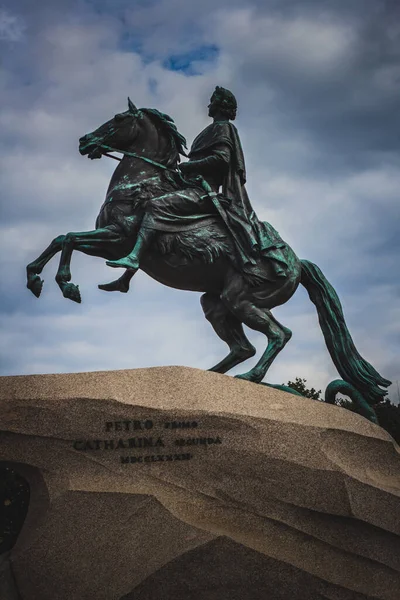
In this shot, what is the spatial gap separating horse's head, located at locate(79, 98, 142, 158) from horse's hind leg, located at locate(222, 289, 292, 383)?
213 centimetres

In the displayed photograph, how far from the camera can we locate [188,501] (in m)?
5.90

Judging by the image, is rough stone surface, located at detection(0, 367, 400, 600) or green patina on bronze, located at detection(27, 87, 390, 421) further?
green patina on bronze, located at detection(27, 87, 390, 421)

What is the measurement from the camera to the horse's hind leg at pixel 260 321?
7.63 m

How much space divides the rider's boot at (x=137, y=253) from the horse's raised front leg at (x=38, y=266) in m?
0.75

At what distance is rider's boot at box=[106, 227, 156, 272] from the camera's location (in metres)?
7.18

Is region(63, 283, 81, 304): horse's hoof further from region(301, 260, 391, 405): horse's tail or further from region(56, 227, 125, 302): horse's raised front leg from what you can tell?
region(301, 260, 391, 405): horse's tail

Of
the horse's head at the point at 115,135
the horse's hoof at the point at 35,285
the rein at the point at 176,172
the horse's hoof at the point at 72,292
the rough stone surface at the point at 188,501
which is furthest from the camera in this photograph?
the horse's head at the point at 115,135

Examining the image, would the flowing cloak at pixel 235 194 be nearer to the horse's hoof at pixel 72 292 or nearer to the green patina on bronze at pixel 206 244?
the green patina on bronze at pixel 206 244

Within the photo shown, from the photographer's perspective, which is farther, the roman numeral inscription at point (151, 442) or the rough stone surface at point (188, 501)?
the roman numeral inscription at point (151, 442)

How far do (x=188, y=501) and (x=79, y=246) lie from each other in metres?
2.97

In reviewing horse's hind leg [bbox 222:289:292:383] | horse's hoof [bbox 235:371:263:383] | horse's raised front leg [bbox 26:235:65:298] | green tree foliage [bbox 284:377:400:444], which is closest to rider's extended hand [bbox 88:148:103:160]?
horse's raised front leg [bbox 26:235:65:298]

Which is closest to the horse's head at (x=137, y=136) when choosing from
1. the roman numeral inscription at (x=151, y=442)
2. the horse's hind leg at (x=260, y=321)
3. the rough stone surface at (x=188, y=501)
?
the horse's hind leg at (x=260, y=321)

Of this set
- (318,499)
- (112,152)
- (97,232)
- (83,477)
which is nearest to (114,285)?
(97,232)

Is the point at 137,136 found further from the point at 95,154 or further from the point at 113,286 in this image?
the point at 113,286
